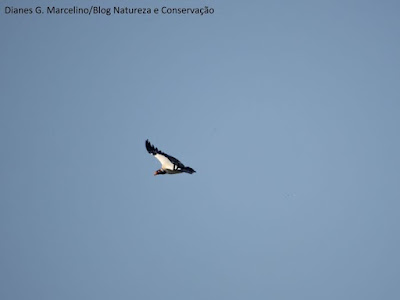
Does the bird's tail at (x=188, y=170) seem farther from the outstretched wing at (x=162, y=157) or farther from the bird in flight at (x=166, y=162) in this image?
the outstretched wing at (x=162, y=157)

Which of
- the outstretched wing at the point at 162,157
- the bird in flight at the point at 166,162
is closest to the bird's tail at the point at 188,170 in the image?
the bird in flight at the point at 166,162

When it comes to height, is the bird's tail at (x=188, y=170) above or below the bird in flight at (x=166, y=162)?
below

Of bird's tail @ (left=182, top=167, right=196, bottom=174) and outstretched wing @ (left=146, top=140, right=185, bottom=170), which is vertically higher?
outstretched wing @ (left=146, top=140, right=185, bottom=170)

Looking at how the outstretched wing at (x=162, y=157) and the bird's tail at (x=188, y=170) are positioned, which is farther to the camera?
the outstretched wing at (x=162, y=157)

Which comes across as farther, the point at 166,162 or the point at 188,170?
the point at 166,162

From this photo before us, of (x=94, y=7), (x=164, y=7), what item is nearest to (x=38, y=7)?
(x=94, y=7)

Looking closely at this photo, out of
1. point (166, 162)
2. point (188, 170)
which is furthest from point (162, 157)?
point (188, 170)

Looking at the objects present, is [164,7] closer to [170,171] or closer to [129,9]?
[129,9]

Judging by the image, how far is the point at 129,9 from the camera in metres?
41.6

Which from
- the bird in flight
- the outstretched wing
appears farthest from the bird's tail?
the outstretched wing

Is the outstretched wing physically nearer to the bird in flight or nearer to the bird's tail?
the bird in flight

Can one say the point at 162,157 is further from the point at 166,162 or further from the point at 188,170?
the point at 188,170

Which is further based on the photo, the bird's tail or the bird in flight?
the bird in flight

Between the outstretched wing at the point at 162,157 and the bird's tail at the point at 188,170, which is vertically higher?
the outstretched wing at the point at 162,157
